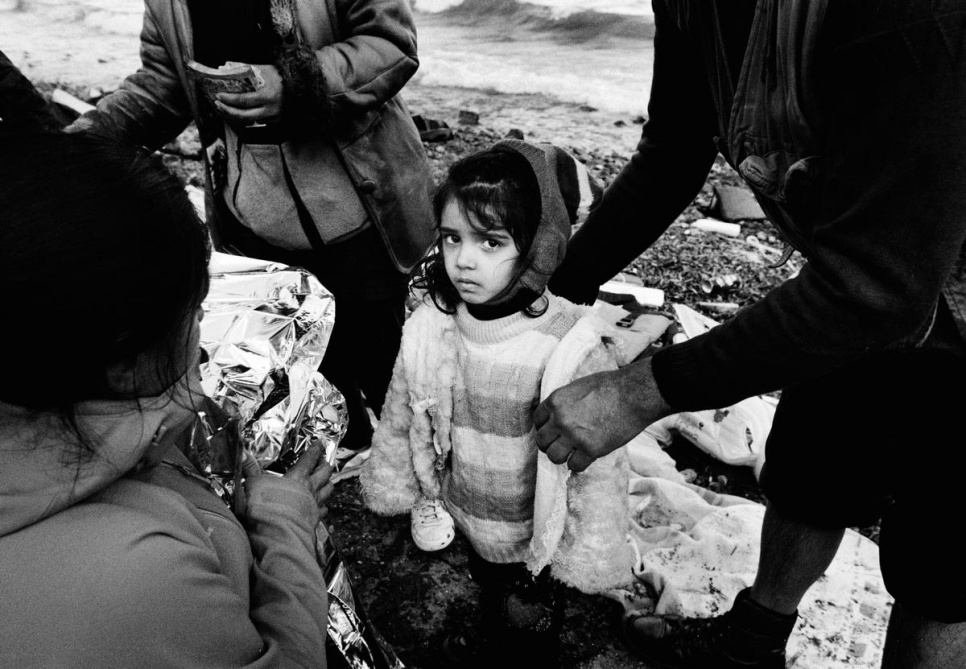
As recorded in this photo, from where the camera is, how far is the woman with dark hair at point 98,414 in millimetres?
632

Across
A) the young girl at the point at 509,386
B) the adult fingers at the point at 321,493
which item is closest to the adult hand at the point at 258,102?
the young girl at the point at 509,386

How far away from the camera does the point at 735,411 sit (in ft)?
8.71

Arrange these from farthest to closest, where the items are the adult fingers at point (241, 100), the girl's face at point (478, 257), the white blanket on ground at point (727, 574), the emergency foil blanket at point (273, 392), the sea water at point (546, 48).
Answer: the sea water at point (546, 48)
the white blanket on ground at point (727, 574)
the adult fingers at point (241, 100)
the girl's face at point (478, 257)
the emergency foil blanket at point (273, 392)

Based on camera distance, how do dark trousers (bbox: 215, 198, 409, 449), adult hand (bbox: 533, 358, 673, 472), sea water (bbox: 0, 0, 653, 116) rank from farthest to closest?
sea water (bbox: 0, 0, 653, 116) → dark trousers (bbox: 215, 198, 409, 449) → adult hand (bbox: 533, 358, 673, 472)

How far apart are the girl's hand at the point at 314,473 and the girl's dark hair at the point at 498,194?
1.81 ft

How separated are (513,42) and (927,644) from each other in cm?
1043

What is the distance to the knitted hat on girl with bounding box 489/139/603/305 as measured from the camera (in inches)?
55.6

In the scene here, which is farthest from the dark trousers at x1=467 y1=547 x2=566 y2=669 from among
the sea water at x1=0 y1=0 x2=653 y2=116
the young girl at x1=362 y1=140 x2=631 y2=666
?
the sea water at x1=0 y1=0 x2=653 y2=116

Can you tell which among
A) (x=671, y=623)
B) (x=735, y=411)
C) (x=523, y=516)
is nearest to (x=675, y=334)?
(x=735, y=411)

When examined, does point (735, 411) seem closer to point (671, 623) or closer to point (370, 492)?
point (671, 623)

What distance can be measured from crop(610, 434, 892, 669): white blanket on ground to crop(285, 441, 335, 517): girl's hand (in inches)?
45.3

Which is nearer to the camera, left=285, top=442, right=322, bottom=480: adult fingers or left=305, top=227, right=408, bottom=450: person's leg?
left=285, top=442, right=322, bottom=480: adult fingers

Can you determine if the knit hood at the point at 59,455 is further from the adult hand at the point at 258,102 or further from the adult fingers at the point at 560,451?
the adult hand at the point at 258,102

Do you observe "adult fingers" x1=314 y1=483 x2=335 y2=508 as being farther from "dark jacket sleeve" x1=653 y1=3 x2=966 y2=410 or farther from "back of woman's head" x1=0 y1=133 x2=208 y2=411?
"dark jacket sleeve" x1=653 y1=3 x2=966 y2=410
